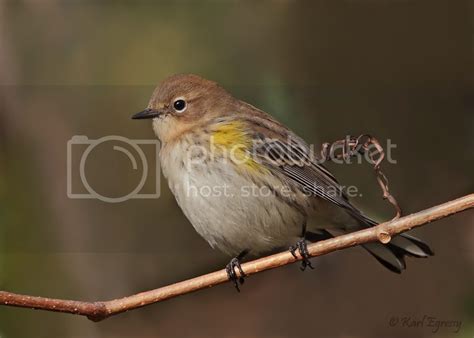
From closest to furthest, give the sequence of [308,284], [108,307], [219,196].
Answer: [108,307] < [219,196] < [308,284]

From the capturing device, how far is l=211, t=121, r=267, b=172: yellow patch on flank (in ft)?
13.5

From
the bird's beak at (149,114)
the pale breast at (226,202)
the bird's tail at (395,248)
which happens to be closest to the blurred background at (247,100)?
the bird's tail at (395,248)

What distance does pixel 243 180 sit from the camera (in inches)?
160

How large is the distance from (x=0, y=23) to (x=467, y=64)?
12.3 feet

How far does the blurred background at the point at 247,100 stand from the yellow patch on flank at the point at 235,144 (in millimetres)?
796

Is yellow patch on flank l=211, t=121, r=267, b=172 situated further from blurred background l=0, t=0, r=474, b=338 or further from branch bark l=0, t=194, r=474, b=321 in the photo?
branch bark l=0, t=194, r=474, b=321

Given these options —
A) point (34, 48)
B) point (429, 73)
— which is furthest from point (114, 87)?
point (429, 73)

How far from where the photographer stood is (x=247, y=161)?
13.6 ft

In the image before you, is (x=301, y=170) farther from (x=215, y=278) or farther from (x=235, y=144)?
(x=215, y=278)

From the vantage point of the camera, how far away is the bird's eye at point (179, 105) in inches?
179

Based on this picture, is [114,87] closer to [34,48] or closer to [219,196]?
[34,48]

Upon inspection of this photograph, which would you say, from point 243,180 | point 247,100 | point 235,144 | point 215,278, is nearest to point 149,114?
point 235,144

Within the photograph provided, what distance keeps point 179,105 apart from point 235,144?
0.57 m

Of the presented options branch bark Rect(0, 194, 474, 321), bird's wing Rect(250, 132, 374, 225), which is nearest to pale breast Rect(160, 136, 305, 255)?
bird's wing Rect(250, 132, 374, 225)
